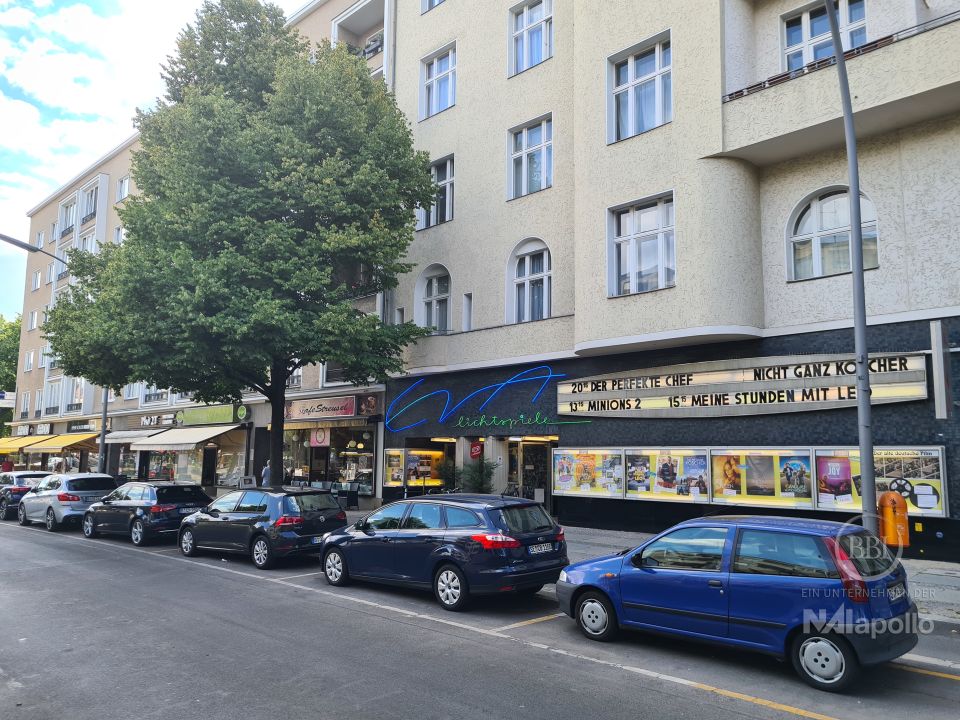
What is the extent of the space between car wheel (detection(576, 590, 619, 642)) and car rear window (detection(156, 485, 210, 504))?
1216 cm

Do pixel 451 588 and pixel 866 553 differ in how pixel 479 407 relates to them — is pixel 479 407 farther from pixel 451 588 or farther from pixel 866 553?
pixel 866 553

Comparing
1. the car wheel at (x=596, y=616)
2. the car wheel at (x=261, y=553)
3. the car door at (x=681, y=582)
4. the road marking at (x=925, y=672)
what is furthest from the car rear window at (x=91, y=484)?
the road marking at (x=925, y=672)

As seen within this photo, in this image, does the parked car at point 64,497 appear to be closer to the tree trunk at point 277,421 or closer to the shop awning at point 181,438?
the tree trunk at point 277,421

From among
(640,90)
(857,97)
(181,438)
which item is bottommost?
(181,438)

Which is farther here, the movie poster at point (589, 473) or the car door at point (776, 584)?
the movie poster at point (589, 473)

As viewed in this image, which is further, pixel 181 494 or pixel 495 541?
pixel 181 494

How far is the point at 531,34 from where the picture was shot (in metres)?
19.9

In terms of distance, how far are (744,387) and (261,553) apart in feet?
32.5

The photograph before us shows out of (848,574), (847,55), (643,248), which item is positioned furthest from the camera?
(643,248)

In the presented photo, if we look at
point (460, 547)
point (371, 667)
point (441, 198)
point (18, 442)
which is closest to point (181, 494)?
→ point (460, 547)

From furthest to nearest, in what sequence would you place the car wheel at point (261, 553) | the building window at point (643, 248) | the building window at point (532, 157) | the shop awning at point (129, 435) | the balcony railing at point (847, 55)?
the shop awning at point (129, 435), the building window at point (532, 157), the building window at point (643, 248), the car wheel at point (261, 553), the balcony railing at point (847, 55)

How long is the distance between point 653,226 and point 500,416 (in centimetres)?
647

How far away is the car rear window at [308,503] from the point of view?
12961 millimetres

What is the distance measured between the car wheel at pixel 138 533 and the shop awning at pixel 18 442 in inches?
1264
